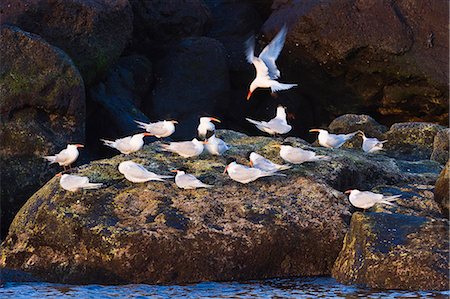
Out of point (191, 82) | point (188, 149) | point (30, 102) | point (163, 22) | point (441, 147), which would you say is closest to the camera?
point (188, 149)

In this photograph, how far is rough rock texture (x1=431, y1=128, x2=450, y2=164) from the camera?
13.1 metres

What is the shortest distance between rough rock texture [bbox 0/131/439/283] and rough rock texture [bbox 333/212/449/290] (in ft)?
1.89

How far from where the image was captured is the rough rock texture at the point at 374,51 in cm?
1775

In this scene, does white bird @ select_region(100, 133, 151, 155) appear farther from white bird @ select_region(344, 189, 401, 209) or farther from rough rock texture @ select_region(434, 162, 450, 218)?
rough rock texture @ select_region(434, 162, 450, 218)

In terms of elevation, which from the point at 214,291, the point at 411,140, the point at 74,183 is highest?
the point at 411,140

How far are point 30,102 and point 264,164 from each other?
518 centimetres

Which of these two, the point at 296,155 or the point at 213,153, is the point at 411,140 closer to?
the point at 296,155

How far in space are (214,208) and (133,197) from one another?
0.87 m

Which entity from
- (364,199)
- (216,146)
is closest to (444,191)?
(364,199)

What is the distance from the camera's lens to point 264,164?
10.8m

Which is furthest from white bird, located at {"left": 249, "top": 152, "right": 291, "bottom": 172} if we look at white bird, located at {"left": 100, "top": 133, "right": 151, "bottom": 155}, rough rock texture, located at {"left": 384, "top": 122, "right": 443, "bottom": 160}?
rough rock texture, located at {"left": 384, "top": 122, "right": 443, "bottom": 160}

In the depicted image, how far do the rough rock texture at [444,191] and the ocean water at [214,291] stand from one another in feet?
5.23

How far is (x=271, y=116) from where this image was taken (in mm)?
19594

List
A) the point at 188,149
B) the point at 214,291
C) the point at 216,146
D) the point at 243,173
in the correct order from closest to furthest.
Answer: the point at 214,291
the point at 243,173
the point at 188,149
the point at 216,146
